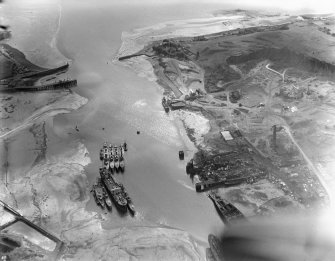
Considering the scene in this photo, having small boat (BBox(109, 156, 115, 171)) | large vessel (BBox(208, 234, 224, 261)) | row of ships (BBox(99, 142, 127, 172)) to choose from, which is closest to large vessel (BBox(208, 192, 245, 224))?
large vessel (BBox(208, 234, 224, 261))

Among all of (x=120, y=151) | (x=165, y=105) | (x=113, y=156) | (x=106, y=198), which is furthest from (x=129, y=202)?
(x=165, y=105)

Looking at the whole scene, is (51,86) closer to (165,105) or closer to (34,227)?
(165,105)

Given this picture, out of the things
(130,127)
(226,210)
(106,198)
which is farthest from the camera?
(130,127)

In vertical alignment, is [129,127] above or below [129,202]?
above

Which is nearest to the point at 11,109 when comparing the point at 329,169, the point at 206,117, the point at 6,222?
the point at 6,222

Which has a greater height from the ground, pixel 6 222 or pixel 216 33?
pixel 216 33

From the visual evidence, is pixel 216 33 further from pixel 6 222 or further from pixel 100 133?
pixel 6 222

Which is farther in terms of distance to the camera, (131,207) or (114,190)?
(114,190)
